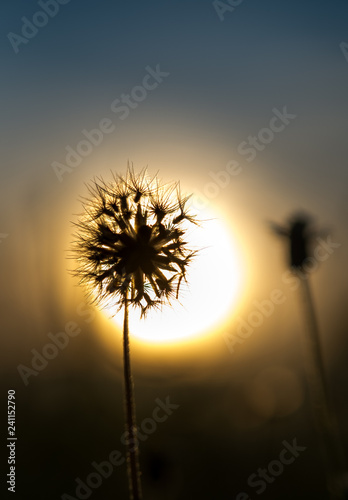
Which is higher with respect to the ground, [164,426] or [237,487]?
[164,426]

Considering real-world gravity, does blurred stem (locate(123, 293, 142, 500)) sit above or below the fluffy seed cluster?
below

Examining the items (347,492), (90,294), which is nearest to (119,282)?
(90,294)

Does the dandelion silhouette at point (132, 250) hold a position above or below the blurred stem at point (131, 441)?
above

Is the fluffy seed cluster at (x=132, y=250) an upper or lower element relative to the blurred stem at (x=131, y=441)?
upper

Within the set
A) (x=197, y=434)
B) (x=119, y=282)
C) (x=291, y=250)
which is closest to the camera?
(x=119, y=282)

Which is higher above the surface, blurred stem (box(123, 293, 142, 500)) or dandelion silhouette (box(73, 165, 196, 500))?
dandelion silhouette (box(73, 165, 196, 500))

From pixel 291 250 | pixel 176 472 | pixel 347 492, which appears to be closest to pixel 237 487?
pixel 176 472

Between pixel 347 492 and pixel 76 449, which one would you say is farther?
pixel 76 449

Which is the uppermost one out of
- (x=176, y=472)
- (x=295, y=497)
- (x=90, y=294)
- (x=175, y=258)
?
(x=175, y=258)

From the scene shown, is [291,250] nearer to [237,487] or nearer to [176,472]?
[176,472]

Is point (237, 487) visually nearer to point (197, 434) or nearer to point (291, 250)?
point (197, 434)

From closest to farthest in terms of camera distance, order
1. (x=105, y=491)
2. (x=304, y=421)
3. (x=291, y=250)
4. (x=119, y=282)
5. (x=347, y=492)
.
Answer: (x=347, y=492) < (x=119, y=282) < (x=291, y=250) < (x=304, y=421) < (x=105, y=491)
